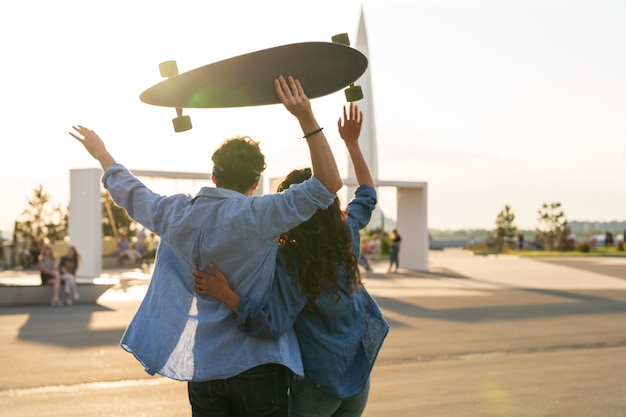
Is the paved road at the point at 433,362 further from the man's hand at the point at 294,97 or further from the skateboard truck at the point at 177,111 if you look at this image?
the man's hand at the point at 294,97

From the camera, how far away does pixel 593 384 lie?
8.75 metres

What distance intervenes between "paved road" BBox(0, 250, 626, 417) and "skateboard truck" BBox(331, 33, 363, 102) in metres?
4.29

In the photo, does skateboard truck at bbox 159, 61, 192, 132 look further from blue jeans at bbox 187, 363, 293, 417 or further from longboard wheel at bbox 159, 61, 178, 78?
blue jeans at bbox 187, 363, 293, 417

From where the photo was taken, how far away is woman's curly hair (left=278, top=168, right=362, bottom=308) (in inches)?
139

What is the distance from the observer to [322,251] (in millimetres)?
3578

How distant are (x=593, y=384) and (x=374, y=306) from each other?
5.65 meters

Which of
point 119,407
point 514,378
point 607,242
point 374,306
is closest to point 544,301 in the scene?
point 514,378

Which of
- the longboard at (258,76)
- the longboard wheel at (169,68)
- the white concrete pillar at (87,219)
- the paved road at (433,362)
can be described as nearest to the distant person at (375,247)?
the white concrete pillar at (87,219)

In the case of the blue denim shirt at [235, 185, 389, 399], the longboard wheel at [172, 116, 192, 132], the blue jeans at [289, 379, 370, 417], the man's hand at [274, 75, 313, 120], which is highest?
the man's hand at [274, 75, 313, 120]

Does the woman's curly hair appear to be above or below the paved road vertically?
Answer: above

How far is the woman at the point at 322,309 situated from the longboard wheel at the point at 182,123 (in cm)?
47

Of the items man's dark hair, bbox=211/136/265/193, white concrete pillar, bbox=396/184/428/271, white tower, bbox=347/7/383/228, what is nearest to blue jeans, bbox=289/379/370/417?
man's dark hair, bbox=211/136/265/193

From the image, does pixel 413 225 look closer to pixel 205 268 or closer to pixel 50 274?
pixel 50 274

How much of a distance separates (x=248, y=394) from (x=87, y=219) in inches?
969
